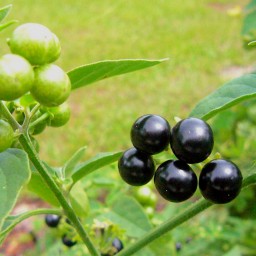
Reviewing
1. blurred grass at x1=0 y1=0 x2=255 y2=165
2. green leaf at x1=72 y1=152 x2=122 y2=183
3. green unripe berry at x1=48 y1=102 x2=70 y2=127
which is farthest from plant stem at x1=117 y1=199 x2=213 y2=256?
blurred grass at x1=0 y1=0 x2=255 y2=165


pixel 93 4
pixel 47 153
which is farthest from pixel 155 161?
pixel 93 4

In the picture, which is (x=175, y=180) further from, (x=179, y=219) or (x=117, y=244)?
(x=117, y=244)

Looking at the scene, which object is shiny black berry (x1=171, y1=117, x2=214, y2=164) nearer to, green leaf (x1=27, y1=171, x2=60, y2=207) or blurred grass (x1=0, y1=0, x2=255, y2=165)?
green leaf (x1=27, y1=171, x2=60, y2=207)

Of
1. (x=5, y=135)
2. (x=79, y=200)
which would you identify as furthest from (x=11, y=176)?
(x=79, y=200)

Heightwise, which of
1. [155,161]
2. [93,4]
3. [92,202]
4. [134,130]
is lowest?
[93,4]

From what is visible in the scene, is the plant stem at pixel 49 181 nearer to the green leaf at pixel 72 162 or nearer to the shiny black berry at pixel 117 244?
the green leaf at pixel 72 162

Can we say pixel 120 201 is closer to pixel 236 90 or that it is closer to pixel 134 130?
pixel 134 130
